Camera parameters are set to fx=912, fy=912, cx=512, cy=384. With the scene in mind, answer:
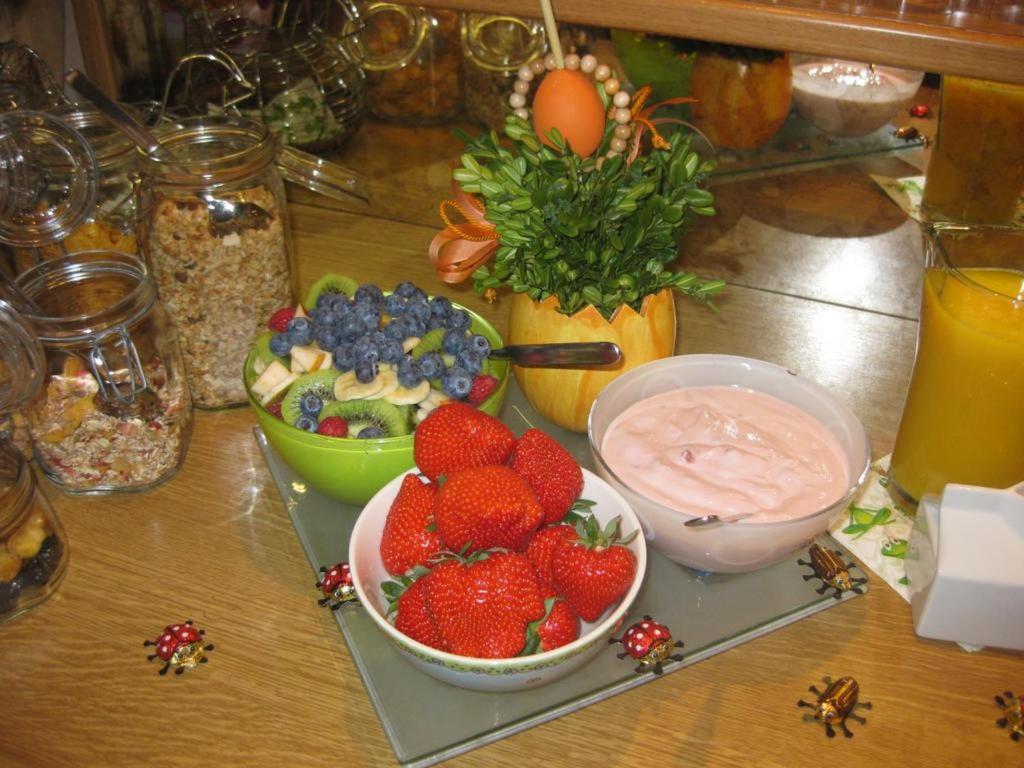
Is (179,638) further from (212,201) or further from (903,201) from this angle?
(903,201)

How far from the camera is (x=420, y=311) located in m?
0.96

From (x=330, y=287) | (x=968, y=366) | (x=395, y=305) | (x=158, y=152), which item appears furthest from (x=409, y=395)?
(x=968, y=366)

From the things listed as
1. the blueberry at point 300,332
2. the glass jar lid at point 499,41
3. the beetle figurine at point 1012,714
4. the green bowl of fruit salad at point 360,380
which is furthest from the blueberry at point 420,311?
the glass jar lid at point 499,41

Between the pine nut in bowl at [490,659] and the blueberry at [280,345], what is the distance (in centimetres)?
20

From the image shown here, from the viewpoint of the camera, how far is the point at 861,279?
1.29 meters

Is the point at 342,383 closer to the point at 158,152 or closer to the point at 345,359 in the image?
the point at 345,359

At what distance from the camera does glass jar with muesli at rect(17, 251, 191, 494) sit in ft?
2.85

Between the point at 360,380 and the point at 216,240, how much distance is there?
237mm

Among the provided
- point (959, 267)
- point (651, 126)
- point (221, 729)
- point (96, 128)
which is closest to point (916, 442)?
A: point (959, 267)

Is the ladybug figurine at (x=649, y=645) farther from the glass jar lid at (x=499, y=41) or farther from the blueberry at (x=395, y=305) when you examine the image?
the glass jar lid at (x=499, y=41)

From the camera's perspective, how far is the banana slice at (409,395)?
0.88 meters

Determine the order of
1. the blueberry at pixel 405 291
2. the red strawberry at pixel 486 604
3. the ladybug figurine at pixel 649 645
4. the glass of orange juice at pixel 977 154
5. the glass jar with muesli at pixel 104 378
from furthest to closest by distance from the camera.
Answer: the glass of orange juice at pixel 977 154 < the blueberry at pixel 405 291 < the glass jar with muesli at pixel 104 378 < the ladybug figurine at pixel 649 645 < the red strawberry at pixel 486 604

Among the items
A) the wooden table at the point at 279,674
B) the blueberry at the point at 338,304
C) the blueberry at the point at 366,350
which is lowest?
the wooden table at the point at 279,674

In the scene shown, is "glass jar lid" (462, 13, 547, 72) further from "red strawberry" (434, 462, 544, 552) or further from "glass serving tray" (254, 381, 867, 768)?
"red strawberry" (434, 462, 544, 552)
